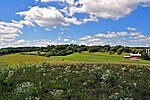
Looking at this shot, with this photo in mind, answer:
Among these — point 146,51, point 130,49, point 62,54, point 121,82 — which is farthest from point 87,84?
point 130,49

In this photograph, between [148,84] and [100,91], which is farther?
[148,84]

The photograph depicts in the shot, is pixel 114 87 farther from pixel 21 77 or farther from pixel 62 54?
pixel 62 54

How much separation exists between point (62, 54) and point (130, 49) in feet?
108

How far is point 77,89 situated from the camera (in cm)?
1504

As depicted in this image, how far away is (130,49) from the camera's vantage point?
401 ft

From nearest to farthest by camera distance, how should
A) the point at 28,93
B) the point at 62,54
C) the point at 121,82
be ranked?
the point at 28,93, the point at 121,82, the point at 62,54

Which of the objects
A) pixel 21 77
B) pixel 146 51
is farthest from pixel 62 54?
pixel 21 77

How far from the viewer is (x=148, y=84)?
58.1 feet

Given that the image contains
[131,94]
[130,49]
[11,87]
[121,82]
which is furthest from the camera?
[130,49]

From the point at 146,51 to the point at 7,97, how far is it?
10208 cm

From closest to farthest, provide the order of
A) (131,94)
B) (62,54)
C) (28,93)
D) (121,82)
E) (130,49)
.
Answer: (28,93) < (131,94) < (121,82) < (62,54) < (130,49)

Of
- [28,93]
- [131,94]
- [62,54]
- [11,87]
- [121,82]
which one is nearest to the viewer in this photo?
[28,93]

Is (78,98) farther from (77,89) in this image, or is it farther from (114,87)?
(114,87)

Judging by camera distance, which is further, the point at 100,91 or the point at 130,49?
the point at 130,49
